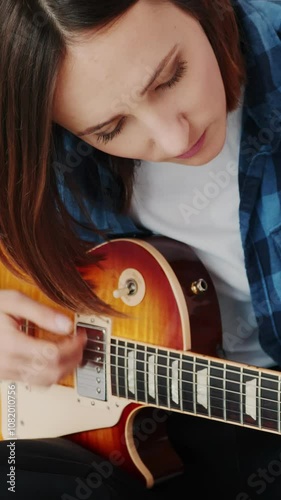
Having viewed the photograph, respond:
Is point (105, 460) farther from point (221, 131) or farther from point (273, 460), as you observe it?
point (221, 131)

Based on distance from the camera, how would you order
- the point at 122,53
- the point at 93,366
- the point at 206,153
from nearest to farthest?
1. the point at 122,53
2. the point at 206,153
3. the point at 93,366

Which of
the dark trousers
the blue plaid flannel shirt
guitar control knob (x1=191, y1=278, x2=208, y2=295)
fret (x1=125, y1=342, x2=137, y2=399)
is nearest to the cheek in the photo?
the blue plaid flannel shirt

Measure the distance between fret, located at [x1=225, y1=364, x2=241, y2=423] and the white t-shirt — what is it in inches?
7.4

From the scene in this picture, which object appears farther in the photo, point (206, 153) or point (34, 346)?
point (34, 346)

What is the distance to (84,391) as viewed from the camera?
4.02 feet

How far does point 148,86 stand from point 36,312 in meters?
0.45

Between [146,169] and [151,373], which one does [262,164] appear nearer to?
[146,169]

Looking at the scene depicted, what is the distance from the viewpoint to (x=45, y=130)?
979mm

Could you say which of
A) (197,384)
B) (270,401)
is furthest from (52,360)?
(270,401)

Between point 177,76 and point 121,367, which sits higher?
point 177,76

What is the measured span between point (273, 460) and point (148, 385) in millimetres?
215

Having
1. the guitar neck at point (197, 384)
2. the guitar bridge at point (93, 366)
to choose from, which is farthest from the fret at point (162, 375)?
the guitar bridge at point (93, 366)

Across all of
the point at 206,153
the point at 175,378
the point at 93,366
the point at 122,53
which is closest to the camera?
the point at 122,53

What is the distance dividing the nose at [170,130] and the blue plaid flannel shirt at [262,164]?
17cm
